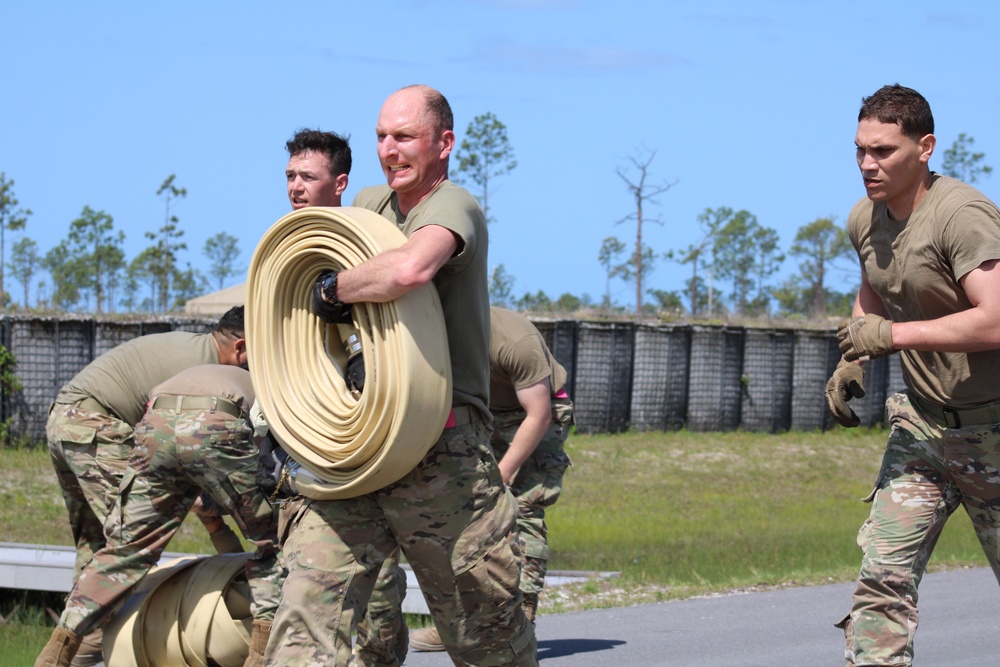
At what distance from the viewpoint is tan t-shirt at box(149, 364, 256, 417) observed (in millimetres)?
6254

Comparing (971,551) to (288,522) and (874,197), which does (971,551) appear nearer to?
(874,197)

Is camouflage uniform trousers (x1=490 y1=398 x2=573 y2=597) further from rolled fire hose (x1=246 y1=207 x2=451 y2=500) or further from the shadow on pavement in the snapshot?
rolled fire hose (x1=246 y1=207 x2=451 y2=500)

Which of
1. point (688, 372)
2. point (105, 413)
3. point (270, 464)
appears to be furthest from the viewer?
point (688, 372)

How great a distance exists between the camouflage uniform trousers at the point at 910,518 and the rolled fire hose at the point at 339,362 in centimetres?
181

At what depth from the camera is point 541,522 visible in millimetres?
7082

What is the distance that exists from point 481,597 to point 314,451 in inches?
29.4

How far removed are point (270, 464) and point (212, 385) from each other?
1.99ft

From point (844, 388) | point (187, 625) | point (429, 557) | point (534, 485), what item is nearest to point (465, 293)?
point (429, 557)

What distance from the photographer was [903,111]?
500 cm

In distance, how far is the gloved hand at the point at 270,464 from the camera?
18.6ft

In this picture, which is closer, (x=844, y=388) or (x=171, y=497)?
(x=844, y=388)

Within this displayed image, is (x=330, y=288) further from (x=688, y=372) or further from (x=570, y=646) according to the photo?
(x=688, y=372)

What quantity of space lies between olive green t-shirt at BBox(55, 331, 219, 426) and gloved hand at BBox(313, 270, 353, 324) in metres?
2.44

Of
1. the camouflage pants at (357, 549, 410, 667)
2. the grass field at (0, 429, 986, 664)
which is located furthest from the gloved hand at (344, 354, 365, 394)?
the grass field at (0, 429, 986, 664)
